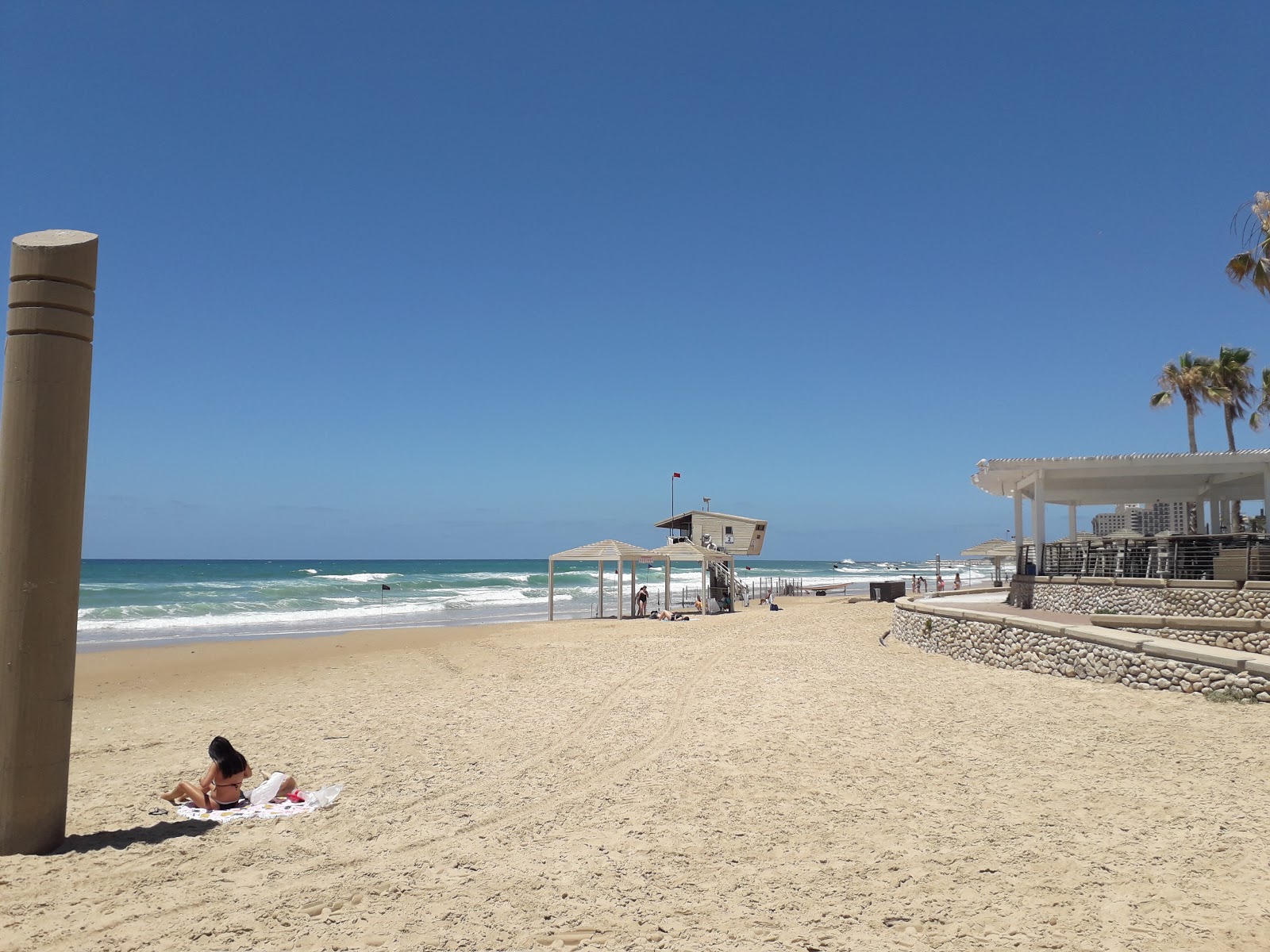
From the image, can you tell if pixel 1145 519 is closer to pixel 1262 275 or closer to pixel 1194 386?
pixel 1194 386

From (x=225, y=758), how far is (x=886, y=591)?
2504cm

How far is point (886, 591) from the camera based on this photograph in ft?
92.6

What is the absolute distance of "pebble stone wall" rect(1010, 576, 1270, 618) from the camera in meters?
12.5

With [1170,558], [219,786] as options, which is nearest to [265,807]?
[219,786]

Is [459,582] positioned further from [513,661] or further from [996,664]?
[996,664]

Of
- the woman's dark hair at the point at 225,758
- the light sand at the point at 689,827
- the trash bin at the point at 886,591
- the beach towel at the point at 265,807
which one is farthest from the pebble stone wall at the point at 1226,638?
the trash bin at the point at 886,591

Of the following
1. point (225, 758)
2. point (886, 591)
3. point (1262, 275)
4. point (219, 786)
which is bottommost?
point (219, 786)

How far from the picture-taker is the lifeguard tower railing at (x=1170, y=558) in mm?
12828

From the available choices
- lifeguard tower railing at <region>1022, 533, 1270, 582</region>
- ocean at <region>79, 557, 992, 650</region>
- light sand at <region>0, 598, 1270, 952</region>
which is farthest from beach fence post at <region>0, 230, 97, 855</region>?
ocean at <region>79, 557, 992, 650</region>

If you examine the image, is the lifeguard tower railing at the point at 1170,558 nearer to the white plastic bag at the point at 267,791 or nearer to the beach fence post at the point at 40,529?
the white plastic bag at the point at 267,791

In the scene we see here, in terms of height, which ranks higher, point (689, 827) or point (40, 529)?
point (40, 529)

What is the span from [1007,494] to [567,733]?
717 inches

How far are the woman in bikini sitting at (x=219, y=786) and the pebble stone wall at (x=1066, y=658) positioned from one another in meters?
9.44

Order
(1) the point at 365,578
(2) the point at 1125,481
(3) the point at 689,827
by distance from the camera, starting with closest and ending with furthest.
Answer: (3) the point at 689,827
(2) the point at 1125,481
(1) the point at 365,578
